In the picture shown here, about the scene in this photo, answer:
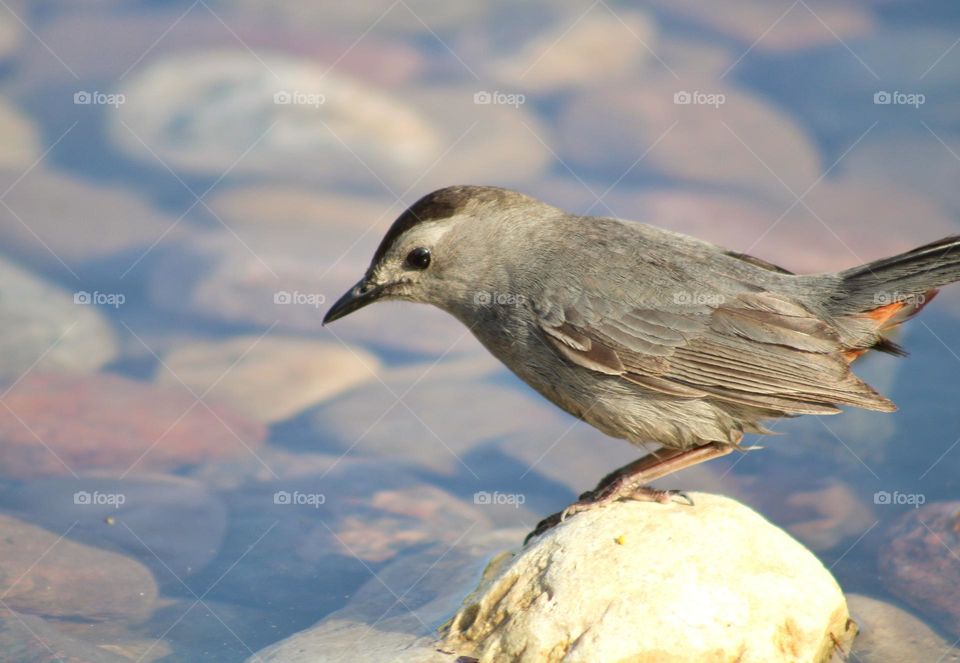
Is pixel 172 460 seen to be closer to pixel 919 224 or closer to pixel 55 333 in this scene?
pixel 55 333

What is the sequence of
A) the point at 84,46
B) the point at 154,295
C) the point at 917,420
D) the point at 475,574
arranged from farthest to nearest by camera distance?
the point at 84,46
the point at 154,295
the point at 917,420
the point at 475,574

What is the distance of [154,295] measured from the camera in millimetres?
9250

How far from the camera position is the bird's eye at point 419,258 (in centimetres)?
607

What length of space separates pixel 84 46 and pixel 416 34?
313 cm

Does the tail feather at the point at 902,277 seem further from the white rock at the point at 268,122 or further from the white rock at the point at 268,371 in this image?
the white rock at the point at 268,122

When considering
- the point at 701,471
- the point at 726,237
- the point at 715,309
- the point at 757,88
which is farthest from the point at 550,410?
the point at 757,88

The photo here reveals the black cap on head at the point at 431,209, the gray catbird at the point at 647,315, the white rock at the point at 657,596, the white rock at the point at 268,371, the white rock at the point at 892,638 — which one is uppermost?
the black cap on head at the point at 431,209

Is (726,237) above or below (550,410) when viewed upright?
above

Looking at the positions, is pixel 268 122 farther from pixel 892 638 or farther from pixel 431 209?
pixel 892 638

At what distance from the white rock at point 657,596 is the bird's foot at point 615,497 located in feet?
0.40

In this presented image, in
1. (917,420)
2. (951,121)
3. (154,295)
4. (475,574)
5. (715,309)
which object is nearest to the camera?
(715,309)

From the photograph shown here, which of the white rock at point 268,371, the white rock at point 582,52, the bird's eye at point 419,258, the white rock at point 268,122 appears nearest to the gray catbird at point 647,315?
the bird's eye at point 419,258

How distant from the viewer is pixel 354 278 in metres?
9.31

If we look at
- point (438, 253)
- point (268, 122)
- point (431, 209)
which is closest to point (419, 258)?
point (438, 253)
